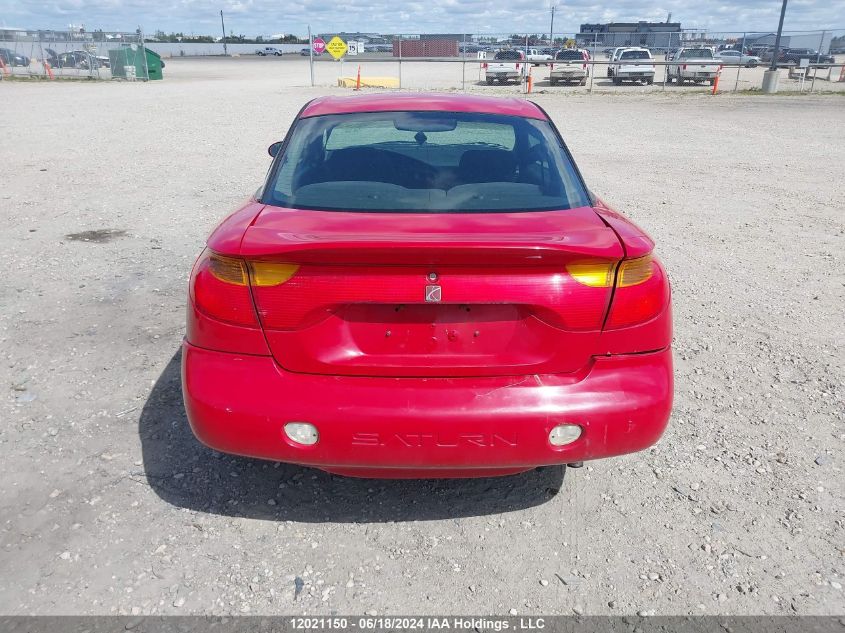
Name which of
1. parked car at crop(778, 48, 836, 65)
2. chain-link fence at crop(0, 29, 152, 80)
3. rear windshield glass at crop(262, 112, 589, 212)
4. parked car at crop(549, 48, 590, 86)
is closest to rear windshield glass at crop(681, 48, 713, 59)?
parked car at crop(549, 48, 590, 86)

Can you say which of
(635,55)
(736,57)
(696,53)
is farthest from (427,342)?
(736,57)

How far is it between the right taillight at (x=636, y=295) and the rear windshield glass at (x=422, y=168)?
466 millimetres

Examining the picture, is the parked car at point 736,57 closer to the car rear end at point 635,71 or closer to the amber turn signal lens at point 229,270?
the car rear end at point 635,71

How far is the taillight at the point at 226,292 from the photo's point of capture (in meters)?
2.34

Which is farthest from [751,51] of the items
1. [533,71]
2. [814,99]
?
[814,99]

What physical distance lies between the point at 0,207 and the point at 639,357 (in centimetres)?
809

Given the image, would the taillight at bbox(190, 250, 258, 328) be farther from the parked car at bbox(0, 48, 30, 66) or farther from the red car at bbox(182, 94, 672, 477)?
the parked car at bbox(0, 48, 30, 66)

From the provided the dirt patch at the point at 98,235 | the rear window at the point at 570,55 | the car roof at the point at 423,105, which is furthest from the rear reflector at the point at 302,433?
the rear window at the point at 570,55

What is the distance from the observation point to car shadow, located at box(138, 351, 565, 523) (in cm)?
283

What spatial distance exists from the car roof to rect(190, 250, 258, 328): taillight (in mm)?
1380

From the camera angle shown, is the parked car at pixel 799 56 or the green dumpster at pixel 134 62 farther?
the parked car at pixel 799 56

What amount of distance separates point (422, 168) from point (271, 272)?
1.01m

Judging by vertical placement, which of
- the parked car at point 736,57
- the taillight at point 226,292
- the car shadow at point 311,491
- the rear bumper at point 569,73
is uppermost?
the parked car at point 736,57

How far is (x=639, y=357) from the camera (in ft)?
8.04
